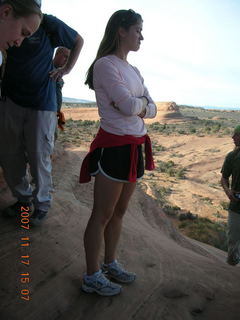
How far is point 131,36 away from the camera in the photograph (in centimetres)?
203

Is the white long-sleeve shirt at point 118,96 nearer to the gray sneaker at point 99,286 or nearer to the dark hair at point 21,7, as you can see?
the dark hair at point 21,7

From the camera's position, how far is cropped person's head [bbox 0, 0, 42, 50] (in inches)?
54.6

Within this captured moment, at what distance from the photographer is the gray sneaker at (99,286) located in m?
2.04

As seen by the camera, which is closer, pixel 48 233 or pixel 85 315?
pixel 85 315

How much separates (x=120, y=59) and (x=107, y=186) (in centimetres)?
84

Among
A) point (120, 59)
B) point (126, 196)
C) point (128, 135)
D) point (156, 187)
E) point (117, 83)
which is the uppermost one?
point (120, 59)

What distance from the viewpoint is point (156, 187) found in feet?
41.5

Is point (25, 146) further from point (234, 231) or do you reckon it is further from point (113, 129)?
point (234, 231)

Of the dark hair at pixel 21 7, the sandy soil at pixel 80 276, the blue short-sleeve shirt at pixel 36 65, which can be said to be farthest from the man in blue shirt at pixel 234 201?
the dark hair at pixel 21 7

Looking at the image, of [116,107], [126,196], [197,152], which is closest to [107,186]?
Answer: [126,196]

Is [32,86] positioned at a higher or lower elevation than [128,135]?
higher

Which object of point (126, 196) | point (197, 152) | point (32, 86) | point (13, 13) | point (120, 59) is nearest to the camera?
point (13, 13)

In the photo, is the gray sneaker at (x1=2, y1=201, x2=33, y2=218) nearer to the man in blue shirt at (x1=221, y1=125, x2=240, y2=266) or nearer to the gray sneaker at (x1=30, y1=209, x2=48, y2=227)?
the gray sneaker at (x1=30, y1=209, x2=48, y2=227)

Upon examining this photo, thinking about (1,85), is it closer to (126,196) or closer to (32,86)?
(32,86)
